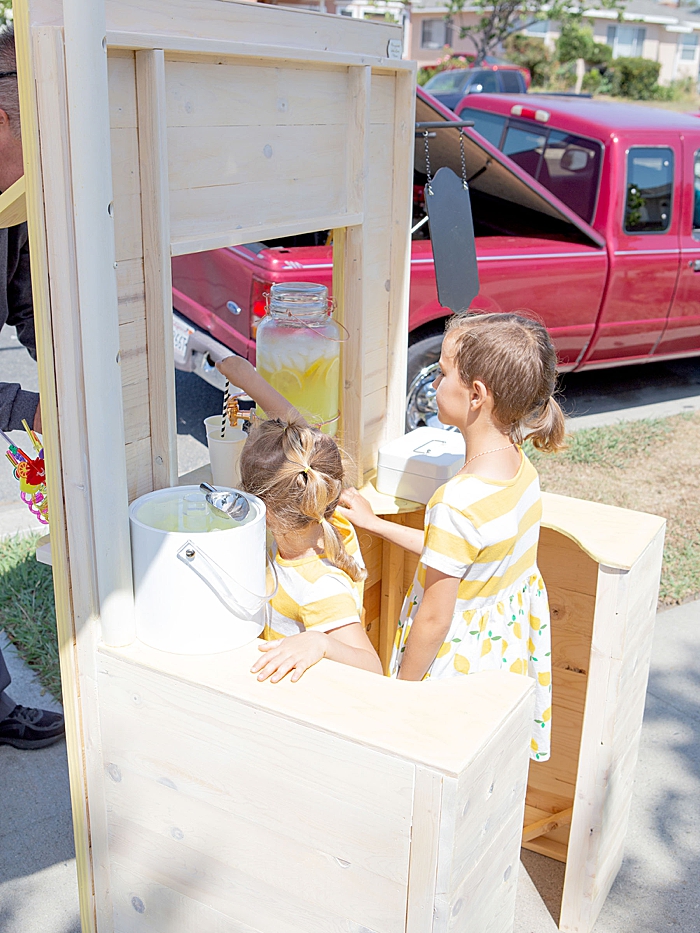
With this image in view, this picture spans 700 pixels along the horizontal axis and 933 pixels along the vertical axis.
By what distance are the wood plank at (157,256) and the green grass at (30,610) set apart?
1.77 metres

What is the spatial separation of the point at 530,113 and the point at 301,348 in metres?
5.01

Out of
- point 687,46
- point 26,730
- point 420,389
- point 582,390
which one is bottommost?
point 582,390

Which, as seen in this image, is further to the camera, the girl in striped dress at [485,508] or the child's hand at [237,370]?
the child's hand at [237,370]

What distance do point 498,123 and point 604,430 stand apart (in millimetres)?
2562

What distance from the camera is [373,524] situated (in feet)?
7.44

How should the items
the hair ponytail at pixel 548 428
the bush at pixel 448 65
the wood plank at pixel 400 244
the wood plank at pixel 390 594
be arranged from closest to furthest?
1. the hair ponytail at pixel 548 428
2. the wood plank at pixel 400 244
3. the wood plank at pixel 390 594
4. the bush at pixel 448 65

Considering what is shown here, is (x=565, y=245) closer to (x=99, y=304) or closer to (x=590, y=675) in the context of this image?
(x=590, y=675)

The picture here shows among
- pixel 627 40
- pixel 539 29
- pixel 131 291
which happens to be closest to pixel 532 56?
pixel 539 29

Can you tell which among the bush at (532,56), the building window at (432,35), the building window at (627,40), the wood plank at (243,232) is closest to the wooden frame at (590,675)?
the wood plank at (243,232)

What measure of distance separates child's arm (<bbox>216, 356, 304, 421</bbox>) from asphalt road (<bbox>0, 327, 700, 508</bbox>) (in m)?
3.15

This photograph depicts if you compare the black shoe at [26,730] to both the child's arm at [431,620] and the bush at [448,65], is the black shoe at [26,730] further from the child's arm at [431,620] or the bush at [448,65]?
the bush at [448,65]

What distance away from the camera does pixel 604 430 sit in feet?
19.8

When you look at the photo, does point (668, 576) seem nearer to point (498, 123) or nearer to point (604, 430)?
point (604, 430)

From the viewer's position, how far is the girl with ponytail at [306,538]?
74.7 inches
